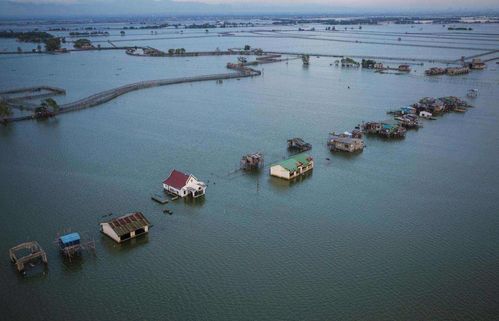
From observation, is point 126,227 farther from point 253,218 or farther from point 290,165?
point 290,165

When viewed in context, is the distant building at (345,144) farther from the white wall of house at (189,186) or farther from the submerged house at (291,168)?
the white wall of house at (189,186)

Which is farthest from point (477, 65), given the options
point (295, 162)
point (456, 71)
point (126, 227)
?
point (126, 227)

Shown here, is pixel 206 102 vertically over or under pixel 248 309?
over

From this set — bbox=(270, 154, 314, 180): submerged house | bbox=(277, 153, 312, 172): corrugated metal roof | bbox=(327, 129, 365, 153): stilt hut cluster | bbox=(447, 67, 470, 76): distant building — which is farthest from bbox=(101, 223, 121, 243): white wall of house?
bbox=(447, 67, 470, 76): distant building

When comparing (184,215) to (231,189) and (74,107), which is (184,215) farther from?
(74,107)

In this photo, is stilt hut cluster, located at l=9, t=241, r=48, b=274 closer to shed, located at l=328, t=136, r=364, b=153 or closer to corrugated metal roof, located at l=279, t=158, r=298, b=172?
corrugated metal roof, located at l=279, t=158, r=298, b=172

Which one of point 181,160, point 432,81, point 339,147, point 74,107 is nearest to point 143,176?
point 181,160
